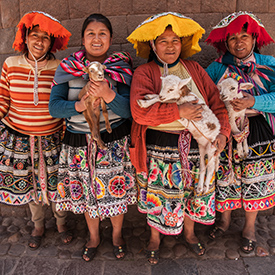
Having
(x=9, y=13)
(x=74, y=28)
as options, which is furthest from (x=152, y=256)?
(x=9, y=13)

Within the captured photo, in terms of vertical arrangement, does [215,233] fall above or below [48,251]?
above

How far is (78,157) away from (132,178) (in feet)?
2.05

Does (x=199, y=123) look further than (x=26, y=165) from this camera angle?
No

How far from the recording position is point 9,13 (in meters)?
3.35

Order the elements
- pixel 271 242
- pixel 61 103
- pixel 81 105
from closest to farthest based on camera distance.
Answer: pixel 81 105 < pixel 61 103 < pixel 271 242

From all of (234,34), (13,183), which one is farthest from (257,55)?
(13,183)

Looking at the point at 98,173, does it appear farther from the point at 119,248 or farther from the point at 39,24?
the point at 39,24

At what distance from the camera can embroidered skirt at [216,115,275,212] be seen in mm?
2566

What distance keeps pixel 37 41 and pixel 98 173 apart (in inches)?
60.1

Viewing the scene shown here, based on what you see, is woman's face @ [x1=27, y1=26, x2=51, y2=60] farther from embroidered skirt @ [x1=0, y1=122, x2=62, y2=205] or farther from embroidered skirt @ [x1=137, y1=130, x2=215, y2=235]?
embroidered skirt @ [x1=137, y1=130, x2=215, y2=235]

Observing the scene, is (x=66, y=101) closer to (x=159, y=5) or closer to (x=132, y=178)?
(x=132, y=178)

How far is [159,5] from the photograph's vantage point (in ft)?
9.91

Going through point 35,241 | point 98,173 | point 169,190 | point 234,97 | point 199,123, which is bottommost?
point 35,241

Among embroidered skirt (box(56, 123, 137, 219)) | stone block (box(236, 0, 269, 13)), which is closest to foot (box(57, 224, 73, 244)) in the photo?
embroidered skirt (box(56, 123, 137, 219))
